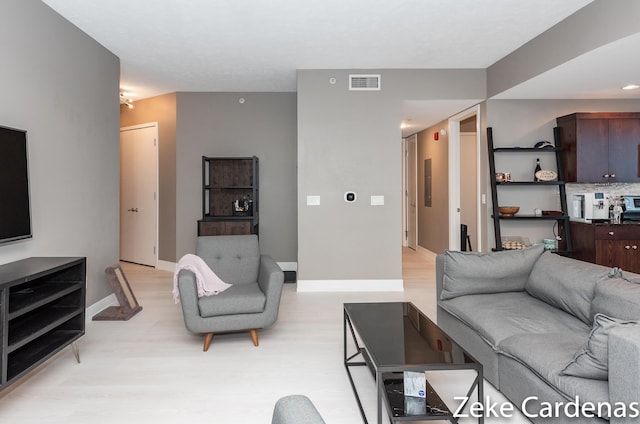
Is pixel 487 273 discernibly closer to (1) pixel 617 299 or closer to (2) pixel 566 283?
(2) pixel 566 283

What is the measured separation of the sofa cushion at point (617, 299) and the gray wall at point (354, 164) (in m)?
2.93

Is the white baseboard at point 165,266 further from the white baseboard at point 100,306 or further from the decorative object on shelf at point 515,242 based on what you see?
the decorative object on shelf at point 515,242

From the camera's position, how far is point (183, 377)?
2666 mm

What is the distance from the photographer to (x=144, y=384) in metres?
2.56

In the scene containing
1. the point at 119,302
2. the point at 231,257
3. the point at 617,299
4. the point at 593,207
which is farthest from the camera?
the point at 593,207

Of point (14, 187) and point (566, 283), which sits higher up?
point (14, 187)

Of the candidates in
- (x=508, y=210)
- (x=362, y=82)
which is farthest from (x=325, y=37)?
(x=508, y=210)

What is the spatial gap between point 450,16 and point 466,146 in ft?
14.0

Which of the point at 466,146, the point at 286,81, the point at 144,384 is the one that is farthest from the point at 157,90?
the point at 466,146

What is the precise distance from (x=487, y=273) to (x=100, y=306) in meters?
3.82

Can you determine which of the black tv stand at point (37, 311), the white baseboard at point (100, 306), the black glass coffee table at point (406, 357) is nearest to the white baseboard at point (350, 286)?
the white baseboard at point (100, 306)

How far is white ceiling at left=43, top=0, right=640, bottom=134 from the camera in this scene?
336 cm

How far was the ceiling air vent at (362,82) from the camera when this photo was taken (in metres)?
5.05

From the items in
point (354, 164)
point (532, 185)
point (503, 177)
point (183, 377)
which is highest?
point (354, 164)
